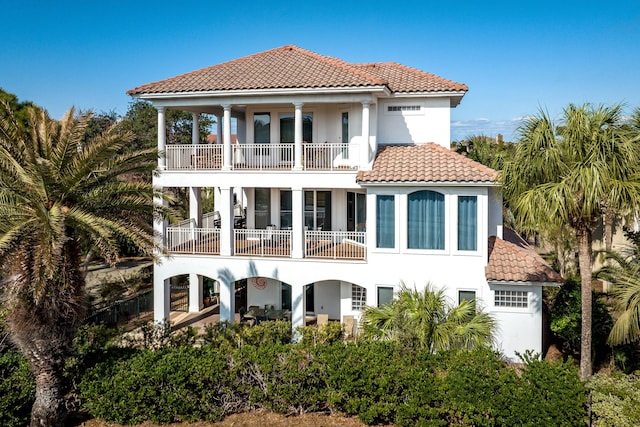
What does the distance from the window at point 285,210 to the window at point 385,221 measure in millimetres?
5193

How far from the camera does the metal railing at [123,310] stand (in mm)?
20812

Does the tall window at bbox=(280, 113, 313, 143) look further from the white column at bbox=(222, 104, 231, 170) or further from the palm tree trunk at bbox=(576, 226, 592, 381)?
the palm tree trunk at bbox=(576, 226, 592, 381)

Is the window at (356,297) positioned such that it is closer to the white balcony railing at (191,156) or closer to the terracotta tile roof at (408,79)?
the white balcony railing at (191,156)

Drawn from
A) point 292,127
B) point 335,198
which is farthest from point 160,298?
point 292,127

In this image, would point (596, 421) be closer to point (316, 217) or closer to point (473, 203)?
point (473, 203)

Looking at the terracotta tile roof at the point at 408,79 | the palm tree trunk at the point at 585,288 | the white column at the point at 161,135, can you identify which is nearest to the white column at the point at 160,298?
the white column at the point at 161,135

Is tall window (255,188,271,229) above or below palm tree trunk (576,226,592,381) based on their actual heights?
above

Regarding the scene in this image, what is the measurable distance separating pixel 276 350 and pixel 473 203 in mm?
8695

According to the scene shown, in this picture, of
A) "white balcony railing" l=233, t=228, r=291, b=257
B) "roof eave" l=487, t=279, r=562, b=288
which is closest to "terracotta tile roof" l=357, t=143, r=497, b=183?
"roof eave" l=487, t=279, r=562, b=288

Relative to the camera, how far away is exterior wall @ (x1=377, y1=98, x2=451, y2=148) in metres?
20.5

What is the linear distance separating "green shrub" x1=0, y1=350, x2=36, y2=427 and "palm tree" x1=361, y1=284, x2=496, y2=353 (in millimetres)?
9010

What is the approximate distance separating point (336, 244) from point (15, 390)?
1180 cm

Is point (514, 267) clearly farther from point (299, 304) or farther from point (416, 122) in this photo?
point (299, 304)

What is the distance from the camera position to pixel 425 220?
17516 millimetres
